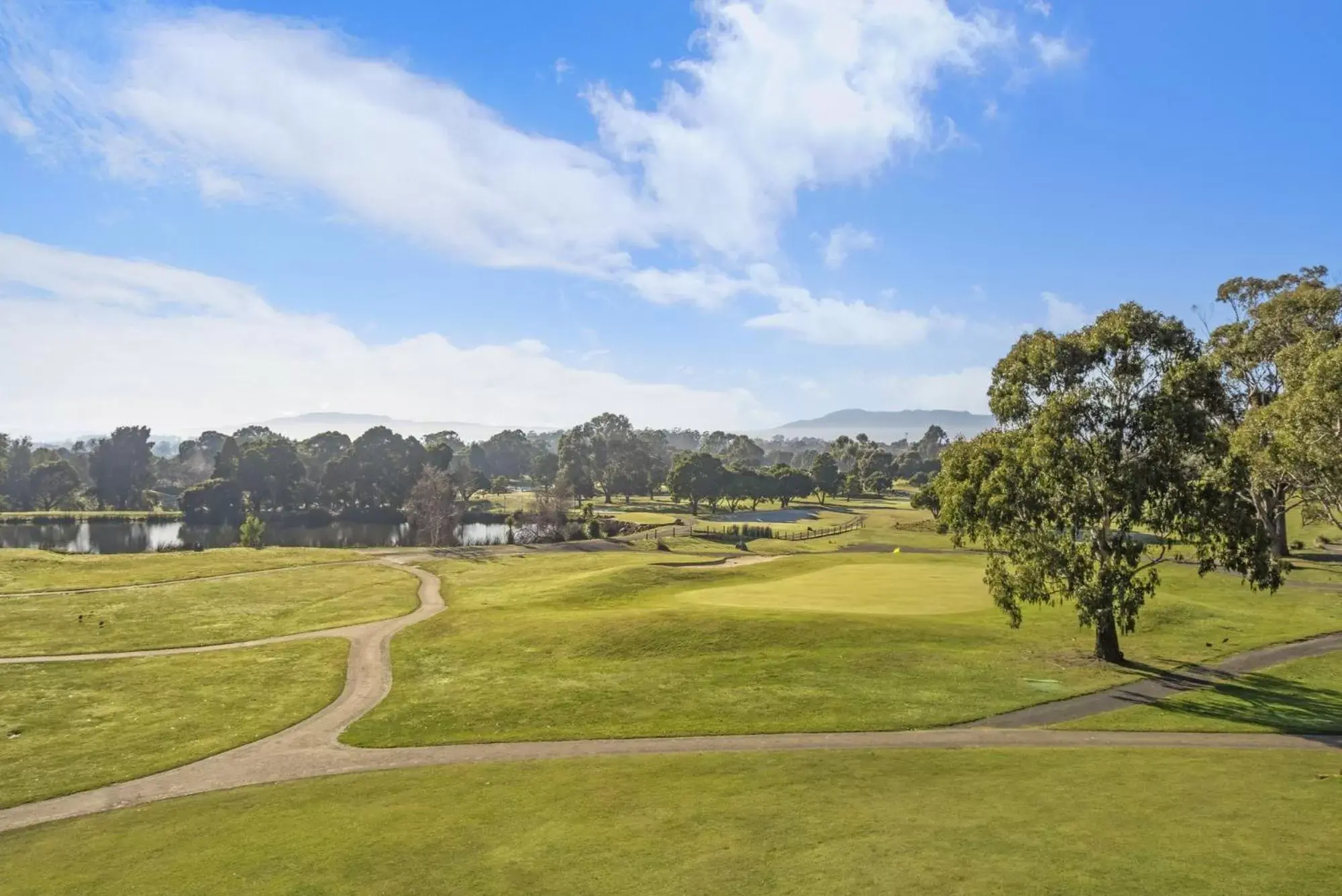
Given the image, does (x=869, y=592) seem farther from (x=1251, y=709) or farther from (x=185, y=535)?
(x=185, y=535)

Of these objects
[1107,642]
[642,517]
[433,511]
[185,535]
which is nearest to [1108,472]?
[1107,642]

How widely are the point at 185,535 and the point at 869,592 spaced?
127722 millimetres

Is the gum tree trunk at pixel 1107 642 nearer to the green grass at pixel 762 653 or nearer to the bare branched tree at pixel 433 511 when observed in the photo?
the green grass at pixel 762 653

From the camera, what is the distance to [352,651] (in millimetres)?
38719

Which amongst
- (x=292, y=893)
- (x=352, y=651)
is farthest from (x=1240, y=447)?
(x=352, y=651)

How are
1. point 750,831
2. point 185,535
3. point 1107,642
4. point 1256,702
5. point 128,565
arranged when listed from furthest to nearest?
point 185,535, point 128,565, point 1107,642, point 1256,702, point 750,831

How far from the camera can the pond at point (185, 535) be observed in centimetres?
11475

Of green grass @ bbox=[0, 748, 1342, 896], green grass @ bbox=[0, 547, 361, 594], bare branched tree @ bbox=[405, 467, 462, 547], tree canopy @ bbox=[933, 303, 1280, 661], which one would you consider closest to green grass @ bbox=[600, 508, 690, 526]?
bare branched tree @ bbox=[405, 467, 462, 547]

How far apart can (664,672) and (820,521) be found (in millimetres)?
98955

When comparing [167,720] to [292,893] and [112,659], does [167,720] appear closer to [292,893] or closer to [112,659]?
[112,659]

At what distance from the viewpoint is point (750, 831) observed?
56.4ft

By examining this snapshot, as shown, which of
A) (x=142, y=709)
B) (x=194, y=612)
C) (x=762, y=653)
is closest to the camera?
(x=142, y=709)

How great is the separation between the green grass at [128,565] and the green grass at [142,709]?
83.4 feet

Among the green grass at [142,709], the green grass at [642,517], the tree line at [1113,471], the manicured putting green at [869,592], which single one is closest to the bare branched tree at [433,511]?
the green grass at [642,517]
